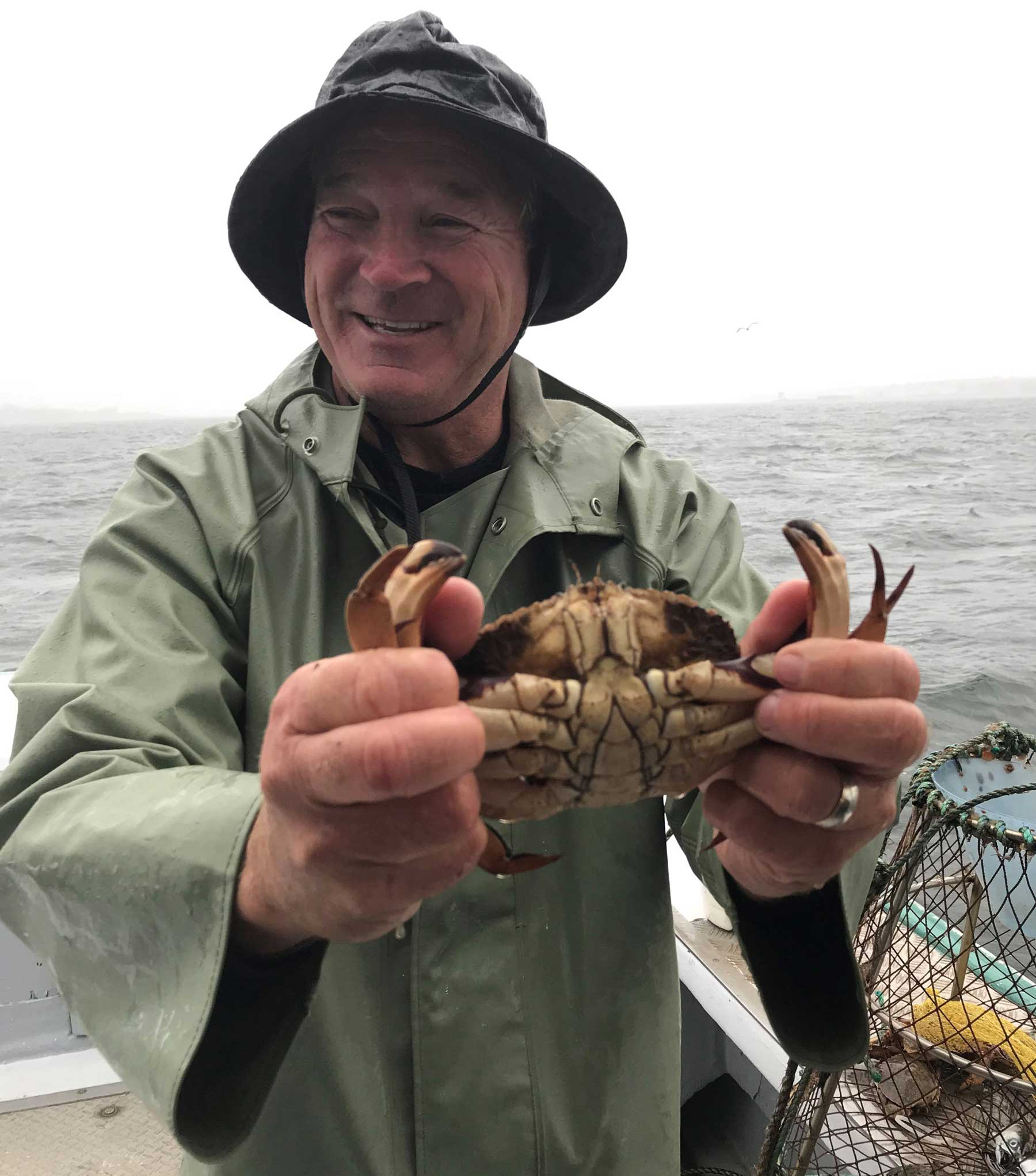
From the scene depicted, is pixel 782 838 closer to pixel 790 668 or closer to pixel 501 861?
pixel 790 668

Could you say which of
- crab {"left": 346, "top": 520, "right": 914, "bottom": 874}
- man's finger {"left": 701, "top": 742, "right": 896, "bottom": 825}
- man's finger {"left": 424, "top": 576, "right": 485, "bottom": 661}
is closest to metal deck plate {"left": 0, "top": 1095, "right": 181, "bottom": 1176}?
crab {"left": 346, "top": 520, "right": 914, "bottom": 874}

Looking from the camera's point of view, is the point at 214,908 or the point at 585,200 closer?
the point at 214,908

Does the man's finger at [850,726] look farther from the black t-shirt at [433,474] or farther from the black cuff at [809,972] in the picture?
the black t-shirt at [433,474]

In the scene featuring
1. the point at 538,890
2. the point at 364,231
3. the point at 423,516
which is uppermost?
the point at 364,231

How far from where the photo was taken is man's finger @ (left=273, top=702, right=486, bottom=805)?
3.70 feet

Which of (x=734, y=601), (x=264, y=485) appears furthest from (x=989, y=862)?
A: (x=264, y=485)

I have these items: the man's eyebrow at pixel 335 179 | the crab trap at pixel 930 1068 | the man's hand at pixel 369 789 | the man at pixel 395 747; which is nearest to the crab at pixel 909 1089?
the crab trap at pixel 930 1068

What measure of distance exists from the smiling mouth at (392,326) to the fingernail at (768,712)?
1464 mm

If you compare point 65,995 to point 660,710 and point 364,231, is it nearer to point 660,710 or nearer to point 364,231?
point 660,710

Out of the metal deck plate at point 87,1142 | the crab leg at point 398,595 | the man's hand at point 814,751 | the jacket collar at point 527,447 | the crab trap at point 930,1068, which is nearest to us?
the crab leg at point 398,595

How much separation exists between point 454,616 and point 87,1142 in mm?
3458

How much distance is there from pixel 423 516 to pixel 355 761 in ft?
4.00

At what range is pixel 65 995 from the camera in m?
1.59

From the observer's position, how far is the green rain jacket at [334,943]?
4.86 feet
